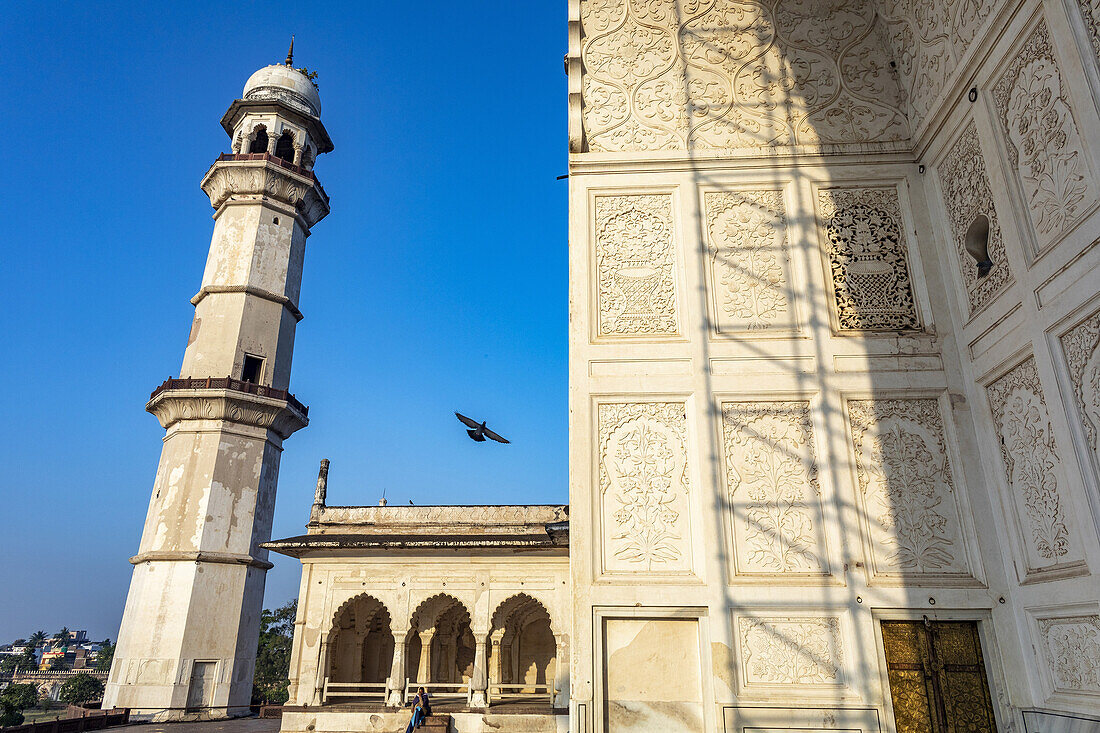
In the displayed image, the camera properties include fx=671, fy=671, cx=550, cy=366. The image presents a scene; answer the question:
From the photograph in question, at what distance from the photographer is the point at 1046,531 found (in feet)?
12.6

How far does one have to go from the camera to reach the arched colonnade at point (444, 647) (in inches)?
484

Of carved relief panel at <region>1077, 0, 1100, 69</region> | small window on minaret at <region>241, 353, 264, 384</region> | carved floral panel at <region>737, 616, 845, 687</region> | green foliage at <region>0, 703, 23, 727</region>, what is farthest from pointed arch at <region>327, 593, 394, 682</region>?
carved relief panel at <region>1077, 0, 1100, 69</region>

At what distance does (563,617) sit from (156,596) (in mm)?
9524

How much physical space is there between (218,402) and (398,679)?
829 cm

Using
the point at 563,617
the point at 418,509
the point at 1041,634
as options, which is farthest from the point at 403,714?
the point at 1041,634

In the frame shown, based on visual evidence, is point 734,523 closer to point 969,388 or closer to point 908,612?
point 908,612

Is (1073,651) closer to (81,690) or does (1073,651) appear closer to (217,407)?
(217,407)

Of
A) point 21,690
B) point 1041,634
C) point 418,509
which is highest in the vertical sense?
point 418,509

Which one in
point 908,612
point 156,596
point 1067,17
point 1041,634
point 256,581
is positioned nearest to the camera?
point 1067,17

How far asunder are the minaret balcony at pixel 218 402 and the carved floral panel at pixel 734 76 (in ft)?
44.9

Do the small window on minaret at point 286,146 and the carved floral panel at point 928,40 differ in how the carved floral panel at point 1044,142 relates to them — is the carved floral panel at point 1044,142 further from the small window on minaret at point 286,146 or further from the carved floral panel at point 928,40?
the small window on minaret at point 286,146

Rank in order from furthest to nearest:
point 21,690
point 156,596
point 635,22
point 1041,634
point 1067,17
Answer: point 21,690
point 156,596
point 635,22
point 1041,634
point 1067,17

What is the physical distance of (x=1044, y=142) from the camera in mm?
3875

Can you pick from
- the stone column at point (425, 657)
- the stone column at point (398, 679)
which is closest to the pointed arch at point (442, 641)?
the stone column at point (425, 657)
